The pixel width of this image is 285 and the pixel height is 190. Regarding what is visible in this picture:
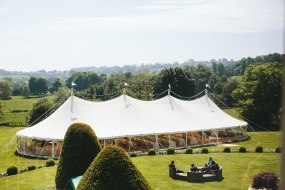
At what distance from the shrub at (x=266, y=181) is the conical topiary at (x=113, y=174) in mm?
8331

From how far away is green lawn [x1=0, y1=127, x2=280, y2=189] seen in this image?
20.5m

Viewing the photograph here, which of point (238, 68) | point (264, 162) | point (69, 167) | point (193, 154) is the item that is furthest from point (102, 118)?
point (238, 68)

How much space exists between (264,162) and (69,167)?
15336mm

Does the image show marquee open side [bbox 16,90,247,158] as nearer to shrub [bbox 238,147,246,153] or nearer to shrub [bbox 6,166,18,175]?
shrub [bbox 238,147,246,153]

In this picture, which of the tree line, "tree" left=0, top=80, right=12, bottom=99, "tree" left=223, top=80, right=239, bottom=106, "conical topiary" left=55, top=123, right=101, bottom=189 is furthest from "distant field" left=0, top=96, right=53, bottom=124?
"conical topiary" left=55, top=123, right=101, bottom=189

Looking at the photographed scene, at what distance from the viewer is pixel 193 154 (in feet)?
96.9

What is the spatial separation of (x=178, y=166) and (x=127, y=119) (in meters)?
8.46

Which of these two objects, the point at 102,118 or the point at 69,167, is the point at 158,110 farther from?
the point at 69,167

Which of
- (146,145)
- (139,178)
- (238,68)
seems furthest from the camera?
(238,68)

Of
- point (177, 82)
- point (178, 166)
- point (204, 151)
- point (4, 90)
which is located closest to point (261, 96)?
point (177, 82)

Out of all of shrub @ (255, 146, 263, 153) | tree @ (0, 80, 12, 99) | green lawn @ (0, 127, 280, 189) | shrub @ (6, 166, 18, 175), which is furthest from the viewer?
tree @ (0, 80, 12, 99)

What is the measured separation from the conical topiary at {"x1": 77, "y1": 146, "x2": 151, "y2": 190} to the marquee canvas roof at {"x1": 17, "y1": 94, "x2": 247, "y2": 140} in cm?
1806

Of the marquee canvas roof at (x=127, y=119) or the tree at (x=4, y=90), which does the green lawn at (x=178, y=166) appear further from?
the tree at (x=4, y=90)

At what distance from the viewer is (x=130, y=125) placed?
104 ft
